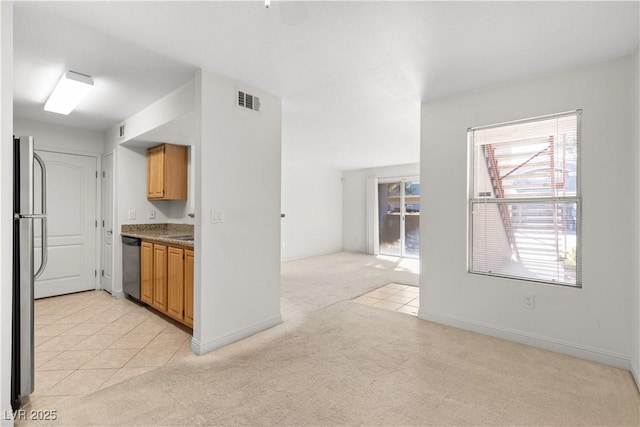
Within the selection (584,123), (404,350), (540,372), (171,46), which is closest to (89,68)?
(171,46)

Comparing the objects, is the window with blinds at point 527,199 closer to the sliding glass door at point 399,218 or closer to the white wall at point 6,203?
the white wall at point 6,203

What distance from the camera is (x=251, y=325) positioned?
300cm

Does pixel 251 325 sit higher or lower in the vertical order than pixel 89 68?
lower

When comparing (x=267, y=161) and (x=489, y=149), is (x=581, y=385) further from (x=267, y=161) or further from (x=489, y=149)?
(x=267, y=161)

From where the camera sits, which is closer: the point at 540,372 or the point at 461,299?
the point at 540,372

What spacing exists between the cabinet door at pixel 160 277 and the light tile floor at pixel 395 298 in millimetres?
2321

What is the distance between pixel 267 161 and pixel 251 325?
5.21 ft

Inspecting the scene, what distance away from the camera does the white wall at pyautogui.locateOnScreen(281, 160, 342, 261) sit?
7422mm

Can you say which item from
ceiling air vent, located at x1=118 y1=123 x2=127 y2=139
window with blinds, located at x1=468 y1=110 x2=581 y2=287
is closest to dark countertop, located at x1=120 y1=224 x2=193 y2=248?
ceiling air vent, located at x1=118 y1=123 x2=127 y2=139

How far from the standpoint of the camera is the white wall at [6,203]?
64.1 inches

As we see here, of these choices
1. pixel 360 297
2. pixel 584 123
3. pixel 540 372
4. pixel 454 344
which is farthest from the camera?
pixel 360 297

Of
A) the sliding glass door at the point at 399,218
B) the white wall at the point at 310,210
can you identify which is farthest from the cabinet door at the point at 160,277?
the sliding glass door at the point at 399,218

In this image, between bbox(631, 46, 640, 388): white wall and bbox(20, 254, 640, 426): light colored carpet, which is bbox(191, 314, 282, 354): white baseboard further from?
bbox(631, 46, 640, 388): white wall

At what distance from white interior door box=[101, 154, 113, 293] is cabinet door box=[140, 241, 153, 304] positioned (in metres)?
0.88
